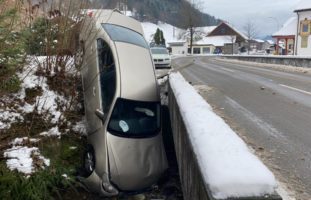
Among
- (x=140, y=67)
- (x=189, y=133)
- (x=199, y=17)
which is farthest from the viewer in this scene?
(x=199, y=17)

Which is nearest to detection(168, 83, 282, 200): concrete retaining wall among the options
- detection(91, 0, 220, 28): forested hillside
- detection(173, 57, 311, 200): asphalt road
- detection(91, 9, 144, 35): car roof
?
detection(173, 57, 311, 200): asphalt road

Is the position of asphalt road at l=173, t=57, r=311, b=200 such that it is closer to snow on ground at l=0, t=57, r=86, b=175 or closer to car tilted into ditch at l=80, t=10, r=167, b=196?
car tilted into ditch at l=80, t=10, r=167, b=196

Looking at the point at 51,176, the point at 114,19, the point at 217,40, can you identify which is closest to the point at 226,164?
the point at 51,176

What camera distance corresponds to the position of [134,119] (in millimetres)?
6527

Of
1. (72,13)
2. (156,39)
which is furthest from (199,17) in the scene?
(72,13)

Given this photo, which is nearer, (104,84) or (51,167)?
(51,167)

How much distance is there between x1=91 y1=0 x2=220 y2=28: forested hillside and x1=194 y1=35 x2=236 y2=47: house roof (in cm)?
480

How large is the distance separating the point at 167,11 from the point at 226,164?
155760 millimetres

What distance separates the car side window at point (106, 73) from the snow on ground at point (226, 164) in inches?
109

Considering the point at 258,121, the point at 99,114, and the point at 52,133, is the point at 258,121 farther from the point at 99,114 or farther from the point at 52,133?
the point at 52,133

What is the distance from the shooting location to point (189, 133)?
3896mm

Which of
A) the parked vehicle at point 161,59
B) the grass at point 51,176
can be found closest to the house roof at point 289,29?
the parked vehicle at point 161,59

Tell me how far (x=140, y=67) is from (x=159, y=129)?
1.28m

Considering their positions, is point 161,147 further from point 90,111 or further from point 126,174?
point 90,111
